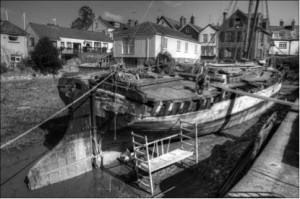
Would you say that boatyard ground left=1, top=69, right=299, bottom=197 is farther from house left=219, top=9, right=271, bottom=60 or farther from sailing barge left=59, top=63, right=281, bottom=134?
house left=219, top=9, right=271, bottom=60

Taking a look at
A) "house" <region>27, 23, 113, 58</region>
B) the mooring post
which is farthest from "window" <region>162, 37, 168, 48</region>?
the mooring post

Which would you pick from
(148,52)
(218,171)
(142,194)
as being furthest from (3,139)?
(148,52)

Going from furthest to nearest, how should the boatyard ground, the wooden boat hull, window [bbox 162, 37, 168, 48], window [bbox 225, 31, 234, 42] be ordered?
window [bbox 225, 31, 234, 42] → window [bbox 162, 37, 168, 48] → the wooden boat hull → the boatyard ground

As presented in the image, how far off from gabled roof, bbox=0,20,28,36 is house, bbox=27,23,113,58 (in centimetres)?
364

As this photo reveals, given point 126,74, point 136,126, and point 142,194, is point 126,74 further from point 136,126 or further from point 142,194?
point 142,194

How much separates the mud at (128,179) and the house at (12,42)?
20936 mm

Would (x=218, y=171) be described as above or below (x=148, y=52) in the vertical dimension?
below

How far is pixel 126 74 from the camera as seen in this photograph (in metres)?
9.95

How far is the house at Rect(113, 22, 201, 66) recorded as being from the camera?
82.0ft

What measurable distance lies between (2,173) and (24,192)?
191cm

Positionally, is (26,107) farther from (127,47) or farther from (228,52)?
(228,52)

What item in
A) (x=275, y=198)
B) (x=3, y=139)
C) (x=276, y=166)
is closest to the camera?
(x=275, y=198)

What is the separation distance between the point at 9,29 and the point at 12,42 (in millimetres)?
1757

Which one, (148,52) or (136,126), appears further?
(148,52)
